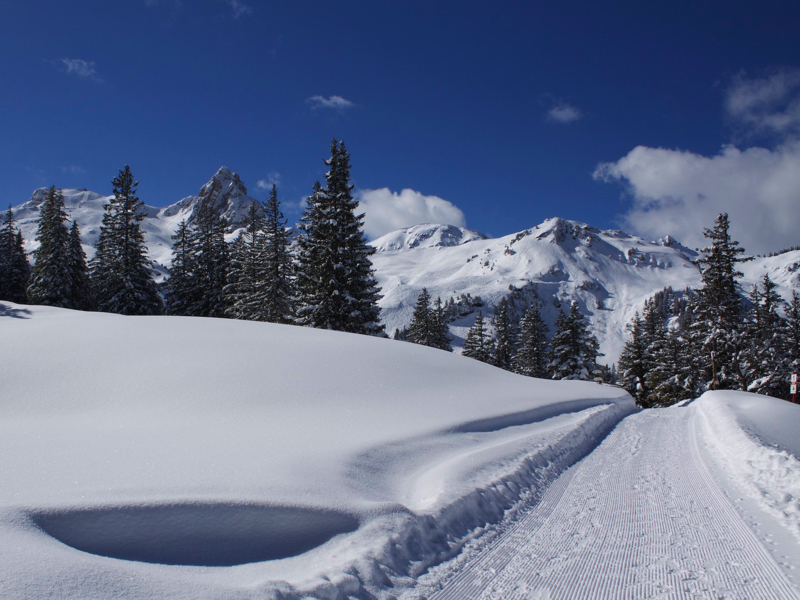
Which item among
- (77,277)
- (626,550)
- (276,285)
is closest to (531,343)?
(276,285)

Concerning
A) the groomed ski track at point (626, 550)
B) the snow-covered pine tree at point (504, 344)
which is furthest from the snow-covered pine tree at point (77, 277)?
the groomed ski track at point (626, 550)

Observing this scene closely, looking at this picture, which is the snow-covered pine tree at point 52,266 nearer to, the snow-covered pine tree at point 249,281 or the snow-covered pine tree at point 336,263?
the snow-covered pine tree at point 249,281

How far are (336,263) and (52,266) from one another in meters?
23.3

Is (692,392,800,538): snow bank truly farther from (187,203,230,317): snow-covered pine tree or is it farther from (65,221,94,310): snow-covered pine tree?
(65,221,94,310): snow-covered pine tree

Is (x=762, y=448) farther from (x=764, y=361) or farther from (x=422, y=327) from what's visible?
(x=422, y=327)

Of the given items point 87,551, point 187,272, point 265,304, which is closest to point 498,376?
point 87,551

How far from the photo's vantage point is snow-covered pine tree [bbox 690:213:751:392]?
24953 mm

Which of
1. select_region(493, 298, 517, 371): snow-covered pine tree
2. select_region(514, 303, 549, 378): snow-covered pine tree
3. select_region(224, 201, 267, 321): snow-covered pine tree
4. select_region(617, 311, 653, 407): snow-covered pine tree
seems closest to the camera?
select_region(224, 201, 267, 321): snow-covered pine tree

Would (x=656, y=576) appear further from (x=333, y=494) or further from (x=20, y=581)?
(x=20, y=581)

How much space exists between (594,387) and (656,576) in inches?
641

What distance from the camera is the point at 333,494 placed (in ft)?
14.0

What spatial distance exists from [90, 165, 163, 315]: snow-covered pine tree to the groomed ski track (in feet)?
99.1

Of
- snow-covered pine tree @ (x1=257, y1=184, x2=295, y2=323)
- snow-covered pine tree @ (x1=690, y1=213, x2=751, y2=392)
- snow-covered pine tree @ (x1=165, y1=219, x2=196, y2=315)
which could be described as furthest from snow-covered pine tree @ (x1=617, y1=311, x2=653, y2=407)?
snow-covered pine tree @ (x1=165, y1=219, x2=196, y2=315)

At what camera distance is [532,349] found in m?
40.8
